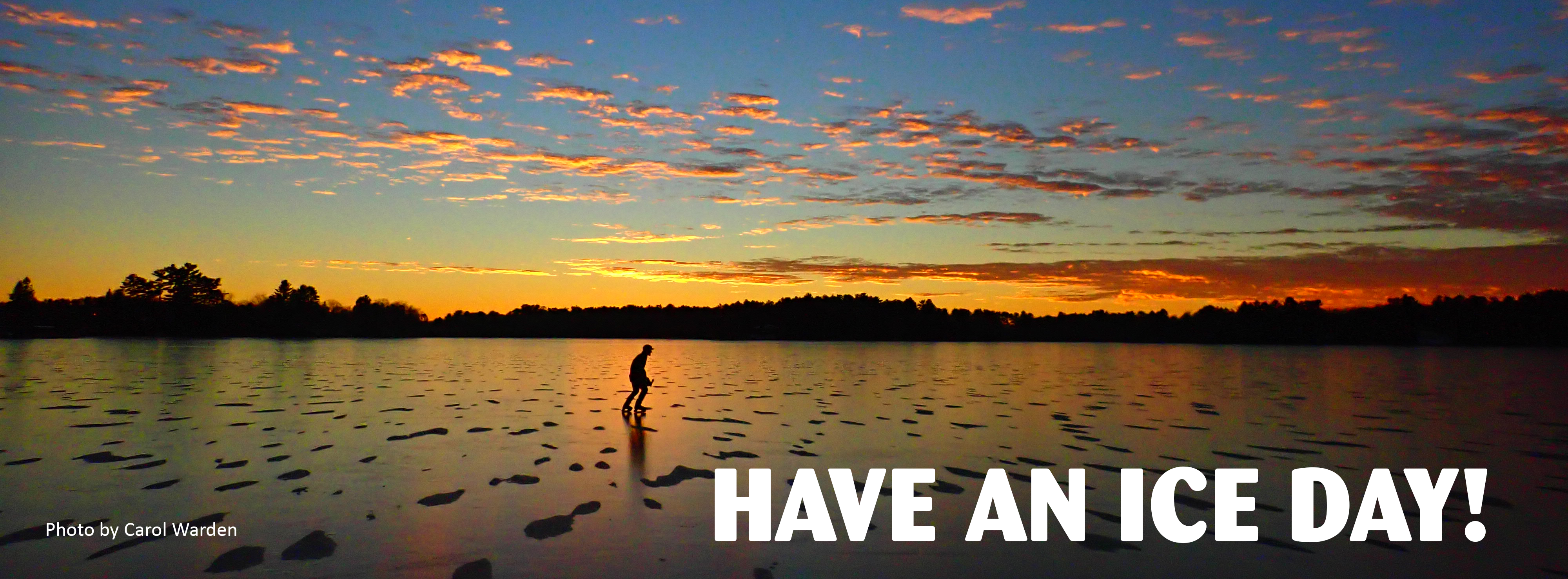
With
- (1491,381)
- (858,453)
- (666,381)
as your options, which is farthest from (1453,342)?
(858,453)

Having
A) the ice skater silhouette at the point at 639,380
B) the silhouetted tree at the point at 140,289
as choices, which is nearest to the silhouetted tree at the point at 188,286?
the silhouetted tree at the point at 140,289

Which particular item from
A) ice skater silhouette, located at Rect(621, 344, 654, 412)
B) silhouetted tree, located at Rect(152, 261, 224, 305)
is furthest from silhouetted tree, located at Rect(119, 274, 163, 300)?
ice skater silhouette, located at Rect(621, 344, 654, 412)

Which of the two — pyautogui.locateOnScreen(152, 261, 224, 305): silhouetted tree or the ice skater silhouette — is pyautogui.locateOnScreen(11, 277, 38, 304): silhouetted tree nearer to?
pyautogui.locateOnScreen(152, 261, 224, 305): silhouetted tree

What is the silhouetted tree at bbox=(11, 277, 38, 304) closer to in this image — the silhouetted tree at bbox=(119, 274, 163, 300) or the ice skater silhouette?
the silhouetted tree at bbox=(119, 274, 163, 300)

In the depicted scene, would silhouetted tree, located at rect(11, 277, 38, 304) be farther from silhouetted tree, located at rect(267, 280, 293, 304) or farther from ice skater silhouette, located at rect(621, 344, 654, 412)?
ice skater silhouette, located at rect(621, 344, 654, 412)

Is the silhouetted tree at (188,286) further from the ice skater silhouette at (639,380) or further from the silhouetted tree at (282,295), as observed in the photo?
the ice skater silhouette at (639,380)

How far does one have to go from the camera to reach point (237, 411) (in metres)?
22.4

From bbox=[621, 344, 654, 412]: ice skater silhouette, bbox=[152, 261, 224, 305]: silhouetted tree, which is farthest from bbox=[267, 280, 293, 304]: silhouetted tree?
bbox=[621, 344, 654, 412]: ice skater silhouette

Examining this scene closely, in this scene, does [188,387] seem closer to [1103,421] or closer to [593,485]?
[593,485]

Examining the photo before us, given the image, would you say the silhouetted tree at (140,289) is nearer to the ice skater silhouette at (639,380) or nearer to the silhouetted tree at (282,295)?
the silhouetted tree at (282,295)

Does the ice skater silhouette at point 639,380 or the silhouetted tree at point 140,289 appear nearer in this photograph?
the ice skater silhouette at point 639,380

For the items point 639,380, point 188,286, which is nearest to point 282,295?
point 188,286

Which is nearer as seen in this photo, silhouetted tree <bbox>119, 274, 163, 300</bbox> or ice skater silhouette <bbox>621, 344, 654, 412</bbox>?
ice skater silhouette <bbox>621, 344, 654, 412</bbox>

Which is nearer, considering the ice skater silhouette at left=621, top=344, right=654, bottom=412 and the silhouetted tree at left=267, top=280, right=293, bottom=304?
the ice skater silhouette at left=621, top=344, right=654, bottom=412
